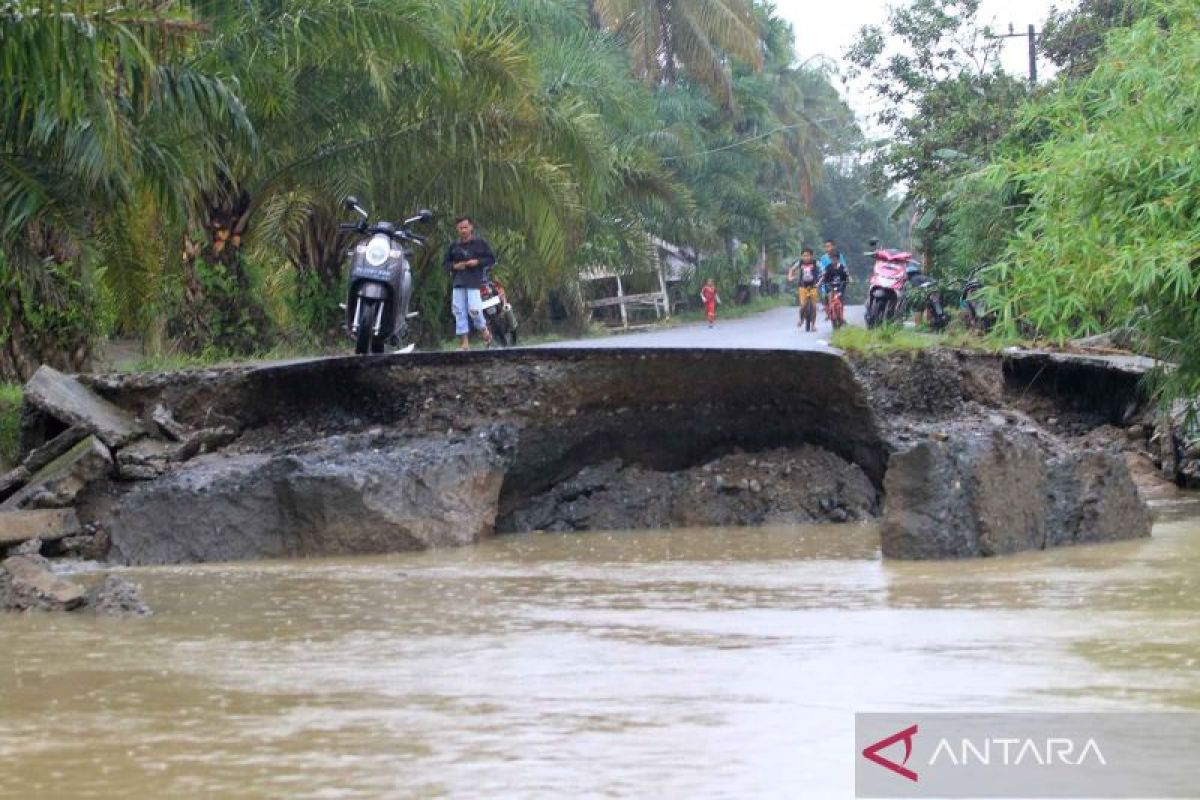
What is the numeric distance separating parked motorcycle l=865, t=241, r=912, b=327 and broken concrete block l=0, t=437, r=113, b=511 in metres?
12.8

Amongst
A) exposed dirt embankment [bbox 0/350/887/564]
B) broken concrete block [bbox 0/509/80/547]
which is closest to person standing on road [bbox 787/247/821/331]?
exposed dirt embankment [bbox 0/350/887/564]

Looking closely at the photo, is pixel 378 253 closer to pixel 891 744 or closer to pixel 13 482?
pixel 13 482

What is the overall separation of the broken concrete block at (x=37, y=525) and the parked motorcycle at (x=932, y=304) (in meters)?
14.3

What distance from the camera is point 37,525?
9.82m

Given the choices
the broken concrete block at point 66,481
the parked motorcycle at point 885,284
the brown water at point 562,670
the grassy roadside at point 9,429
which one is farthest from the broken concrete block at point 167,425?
the parked motorcycle at point 885,284

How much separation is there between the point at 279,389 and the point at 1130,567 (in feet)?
18.7

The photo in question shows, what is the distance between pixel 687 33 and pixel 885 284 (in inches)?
531

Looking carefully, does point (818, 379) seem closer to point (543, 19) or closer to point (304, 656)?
point (304, 656)

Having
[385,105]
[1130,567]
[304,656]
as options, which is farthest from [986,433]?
[385,105]

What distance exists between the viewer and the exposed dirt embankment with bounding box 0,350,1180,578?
32.7ft

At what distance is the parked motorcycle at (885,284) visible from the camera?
21.5m

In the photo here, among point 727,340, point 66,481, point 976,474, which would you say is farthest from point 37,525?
point 727,340

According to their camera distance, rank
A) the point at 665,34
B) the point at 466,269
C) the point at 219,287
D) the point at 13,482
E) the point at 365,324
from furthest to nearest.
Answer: the point at 665,34
the point at 219,287
the point at 466,269
the point at 365,324
the point at 13,482

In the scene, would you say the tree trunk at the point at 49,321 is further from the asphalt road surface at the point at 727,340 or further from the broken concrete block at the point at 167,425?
the asphalt road surface at the point at 727,340
